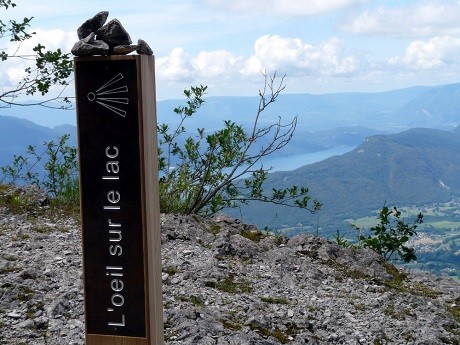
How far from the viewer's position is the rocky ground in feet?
19.1

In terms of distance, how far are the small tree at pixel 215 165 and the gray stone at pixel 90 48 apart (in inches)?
Answer: 207

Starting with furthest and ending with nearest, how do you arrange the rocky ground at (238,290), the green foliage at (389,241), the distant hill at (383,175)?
1. the distant hill at (383,175)
2. the green foliage at (389,241)
3. the rocky ground at (238,290)

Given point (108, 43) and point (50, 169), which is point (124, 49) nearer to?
point (108, 43)

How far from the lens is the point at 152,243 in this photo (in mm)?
4359

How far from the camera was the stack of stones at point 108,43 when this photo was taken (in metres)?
4.27

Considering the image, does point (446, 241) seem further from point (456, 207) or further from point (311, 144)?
point (311, 144)

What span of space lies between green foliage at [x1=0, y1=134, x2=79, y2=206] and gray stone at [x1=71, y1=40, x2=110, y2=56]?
6.02m

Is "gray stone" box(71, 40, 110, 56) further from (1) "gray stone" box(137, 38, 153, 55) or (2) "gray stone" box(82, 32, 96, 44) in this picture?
(1) "gray stone" box(137, 38, 153, 55)

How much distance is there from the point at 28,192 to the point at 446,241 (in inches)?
2154

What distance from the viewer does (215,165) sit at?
1000cm

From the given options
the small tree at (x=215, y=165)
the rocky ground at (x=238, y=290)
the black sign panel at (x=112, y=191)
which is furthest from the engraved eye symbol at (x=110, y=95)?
the small tree at (x=215, y=165)

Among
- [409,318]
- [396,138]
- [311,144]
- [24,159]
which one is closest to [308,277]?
[409,318]

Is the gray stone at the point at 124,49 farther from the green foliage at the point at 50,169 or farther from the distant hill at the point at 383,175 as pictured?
the distant hill at the point at 383,175

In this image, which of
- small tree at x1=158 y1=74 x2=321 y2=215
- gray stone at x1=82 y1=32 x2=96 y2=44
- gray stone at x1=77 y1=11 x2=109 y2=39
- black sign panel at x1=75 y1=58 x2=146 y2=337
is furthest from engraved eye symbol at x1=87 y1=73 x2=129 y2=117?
small tree at x1=158 y1=74 x2=321 y2=215
